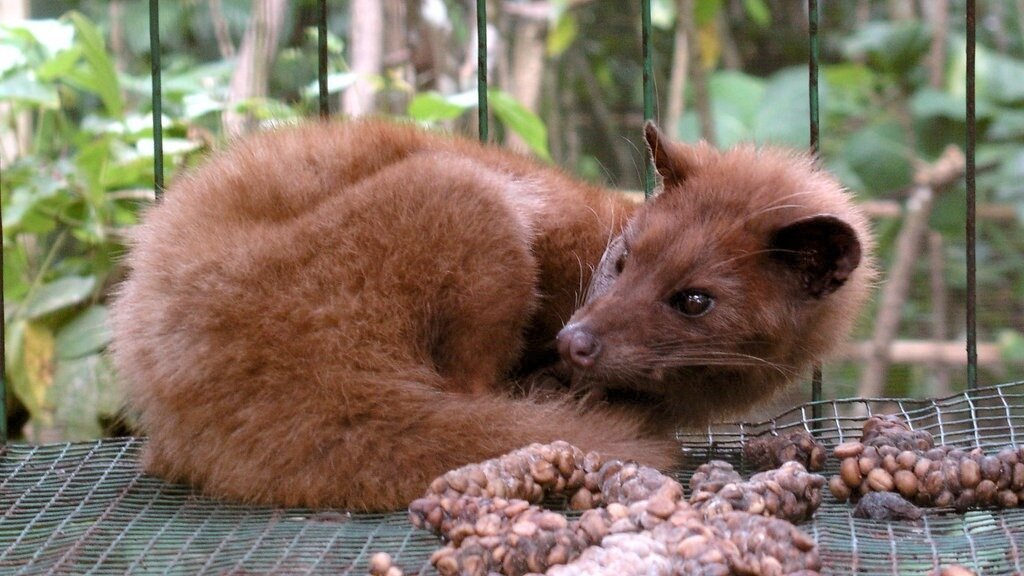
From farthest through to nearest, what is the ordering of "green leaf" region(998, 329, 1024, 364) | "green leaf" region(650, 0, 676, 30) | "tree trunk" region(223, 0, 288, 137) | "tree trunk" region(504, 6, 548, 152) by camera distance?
1. "green leaf" region(650, 0, 676, 30)
2. "tree trunk" region(504, 6, 548, 152)
3. "green leaf" region(998, 329, 1024, 364)
4. "tree trunk" region(223, 0, 288, 137)

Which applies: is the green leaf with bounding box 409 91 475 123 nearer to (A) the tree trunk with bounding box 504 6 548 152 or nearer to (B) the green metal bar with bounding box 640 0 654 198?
(B) the green metal bar with bounding box 640 0 654 198

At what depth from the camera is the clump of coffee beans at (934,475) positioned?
9.00ft

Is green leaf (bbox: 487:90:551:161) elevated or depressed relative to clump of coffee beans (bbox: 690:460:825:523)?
elevated

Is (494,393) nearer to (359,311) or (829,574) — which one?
(359,311)

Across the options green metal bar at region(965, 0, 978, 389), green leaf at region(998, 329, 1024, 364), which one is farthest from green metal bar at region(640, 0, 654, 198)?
green leaf at region(998, 329, 1024, 364)

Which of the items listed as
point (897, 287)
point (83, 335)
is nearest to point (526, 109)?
point (83, 335)

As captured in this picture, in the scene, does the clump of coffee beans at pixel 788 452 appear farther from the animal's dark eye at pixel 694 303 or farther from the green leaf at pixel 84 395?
the green leaf at pixel 84 395

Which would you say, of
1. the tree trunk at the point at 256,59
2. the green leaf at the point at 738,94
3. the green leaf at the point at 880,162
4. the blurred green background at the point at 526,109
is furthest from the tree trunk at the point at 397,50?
the green leaf at the point at 880,162

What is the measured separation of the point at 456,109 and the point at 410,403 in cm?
190

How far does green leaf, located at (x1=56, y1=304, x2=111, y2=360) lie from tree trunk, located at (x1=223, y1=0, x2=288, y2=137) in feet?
3.96

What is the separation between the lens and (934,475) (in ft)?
9.03

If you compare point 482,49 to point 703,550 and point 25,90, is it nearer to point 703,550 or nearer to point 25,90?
point 25,90

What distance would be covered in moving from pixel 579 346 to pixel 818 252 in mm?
702

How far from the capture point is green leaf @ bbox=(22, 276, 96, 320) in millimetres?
4406
